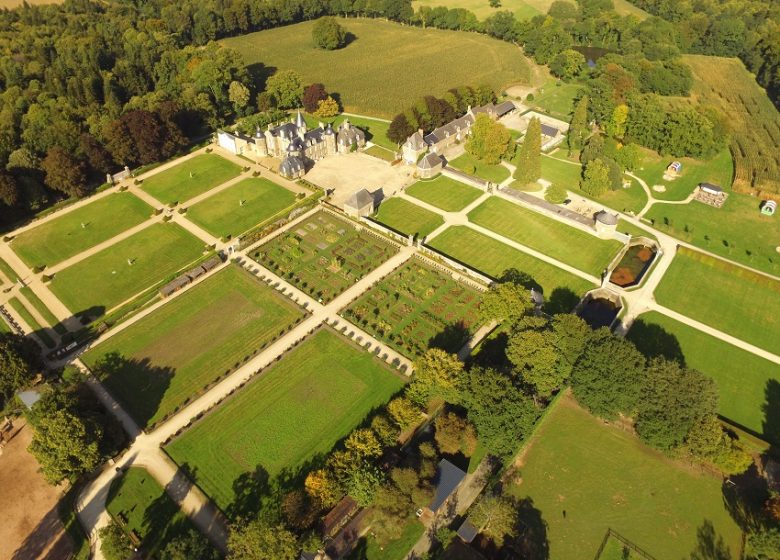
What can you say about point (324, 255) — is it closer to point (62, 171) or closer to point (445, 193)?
point (445, 193)

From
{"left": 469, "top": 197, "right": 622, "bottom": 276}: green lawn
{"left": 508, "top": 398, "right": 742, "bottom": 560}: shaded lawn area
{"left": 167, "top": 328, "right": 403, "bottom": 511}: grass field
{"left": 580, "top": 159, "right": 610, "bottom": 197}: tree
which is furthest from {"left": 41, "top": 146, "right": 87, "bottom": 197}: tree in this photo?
{"left": 580, "top": 159, "right": 610, "bottom": 197}: tree

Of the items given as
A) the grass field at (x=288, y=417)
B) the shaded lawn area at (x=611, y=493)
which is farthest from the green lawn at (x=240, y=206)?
the shaded lawn area at (x=611, y=493)

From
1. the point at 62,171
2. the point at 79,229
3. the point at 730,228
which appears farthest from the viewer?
the point at 730,228

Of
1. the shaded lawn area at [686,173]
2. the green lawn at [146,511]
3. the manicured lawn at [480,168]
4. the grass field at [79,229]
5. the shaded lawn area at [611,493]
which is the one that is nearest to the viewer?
the green lawn at [146,511]

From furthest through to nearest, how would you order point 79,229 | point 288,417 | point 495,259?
point 79,229
point 495,259
point 288,417

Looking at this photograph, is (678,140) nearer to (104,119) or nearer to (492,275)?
(492,275)

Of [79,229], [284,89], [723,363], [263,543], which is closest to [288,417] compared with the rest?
[263,543]

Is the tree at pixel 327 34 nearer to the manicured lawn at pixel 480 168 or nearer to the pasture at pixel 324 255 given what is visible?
the manicured lawn at pixel 480 168
